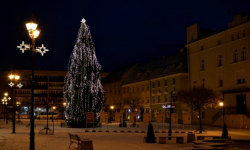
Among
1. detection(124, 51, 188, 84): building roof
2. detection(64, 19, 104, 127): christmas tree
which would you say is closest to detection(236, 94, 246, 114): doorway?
detection(124, 51, 188, 84): building roof

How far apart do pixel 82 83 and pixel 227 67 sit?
1918cm

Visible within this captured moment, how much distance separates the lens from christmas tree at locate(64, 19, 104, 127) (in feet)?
141

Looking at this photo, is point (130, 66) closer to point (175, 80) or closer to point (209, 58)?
point (175, 80)

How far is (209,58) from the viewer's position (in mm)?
51781

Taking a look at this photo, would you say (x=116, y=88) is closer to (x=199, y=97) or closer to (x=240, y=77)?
(x=240, y=77)

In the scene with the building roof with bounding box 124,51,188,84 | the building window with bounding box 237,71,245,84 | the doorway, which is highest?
the building roof with bounding box 124,51,188,84

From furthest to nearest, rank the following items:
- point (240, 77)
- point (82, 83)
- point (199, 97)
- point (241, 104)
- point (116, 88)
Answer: point (116, 88)
point (240, 77)
point (241, 104)
point (82, 83)
point (199, 97)

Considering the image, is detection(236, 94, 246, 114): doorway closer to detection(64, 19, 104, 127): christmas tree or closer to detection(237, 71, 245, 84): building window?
detection(237, 71, 245, 84): building window

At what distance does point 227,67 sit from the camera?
47.8 meters

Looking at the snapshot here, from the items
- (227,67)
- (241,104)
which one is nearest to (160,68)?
(227,67)

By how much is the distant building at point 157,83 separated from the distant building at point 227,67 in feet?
14.5

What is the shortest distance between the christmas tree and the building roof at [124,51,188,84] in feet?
65.3

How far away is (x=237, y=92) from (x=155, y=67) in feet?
89.7

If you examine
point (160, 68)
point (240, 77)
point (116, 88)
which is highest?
point (160, 68)
